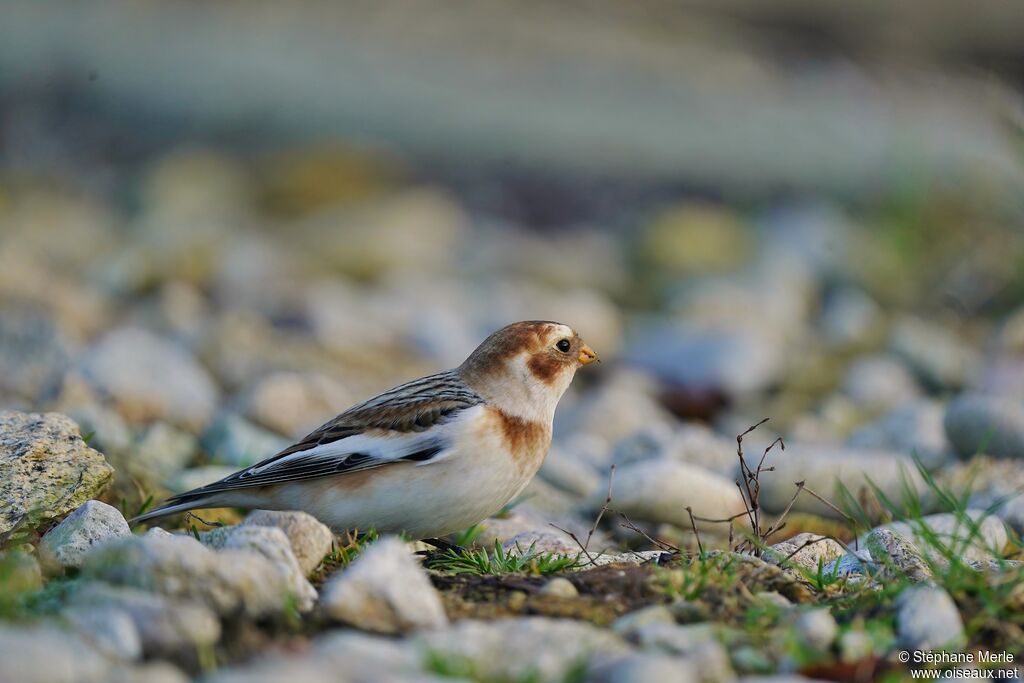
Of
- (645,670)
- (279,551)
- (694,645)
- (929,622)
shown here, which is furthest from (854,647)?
(279,551)

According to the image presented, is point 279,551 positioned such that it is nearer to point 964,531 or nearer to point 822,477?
point 964,531

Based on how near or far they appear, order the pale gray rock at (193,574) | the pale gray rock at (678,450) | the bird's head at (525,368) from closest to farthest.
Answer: the pale gray rock at (193,574) < the bird's head at (525,368) < the pale gray rock at (678,450)

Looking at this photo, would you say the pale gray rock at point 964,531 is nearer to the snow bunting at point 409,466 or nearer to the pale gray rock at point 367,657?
the snow bunting at point 409,466

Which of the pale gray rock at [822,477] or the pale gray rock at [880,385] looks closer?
the pale gray rock at [822,477]

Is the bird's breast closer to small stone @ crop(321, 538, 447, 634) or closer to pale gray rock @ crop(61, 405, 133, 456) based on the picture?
small stone @ crop(321, 538, 447, 634)

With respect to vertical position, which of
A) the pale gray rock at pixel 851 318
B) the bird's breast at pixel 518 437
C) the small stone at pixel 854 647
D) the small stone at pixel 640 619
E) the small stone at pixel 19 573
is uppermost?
Result: the pale gray rock at pixel 851 318

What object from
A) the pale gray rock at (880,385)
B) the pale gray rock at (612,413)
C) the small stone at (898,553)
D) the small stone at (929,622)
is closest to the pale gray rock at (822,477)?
the small stone at (898,553)
